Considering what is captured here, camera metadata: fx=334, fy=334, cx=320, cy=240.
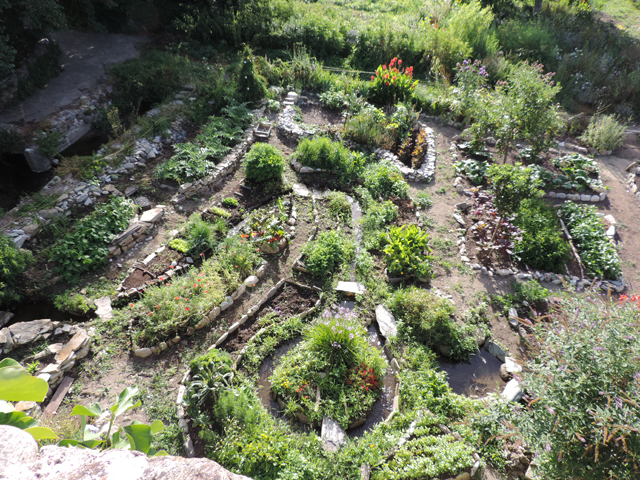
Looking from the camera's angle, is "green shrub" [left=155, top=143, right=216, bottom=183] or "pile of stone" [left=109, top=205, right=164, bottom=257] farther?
"green shrub" [left=155, top=143, right=216, bottom=183]

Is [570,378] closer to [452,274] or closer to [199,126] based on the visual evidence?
[452,274]

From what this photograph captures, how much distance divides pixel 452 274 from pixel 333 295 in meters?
2.59

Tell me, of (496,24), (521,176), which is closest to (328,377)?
(521,176)

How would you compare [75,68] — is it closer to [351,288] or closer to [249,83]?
[249,83]

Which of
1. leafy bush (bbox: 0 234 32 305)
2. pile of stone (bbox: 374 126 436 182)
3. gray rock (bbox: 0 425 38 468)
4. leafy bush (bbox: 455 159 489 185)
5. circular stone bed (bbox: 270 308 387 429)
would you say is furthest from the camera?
pile of stone (bbox: 374 126 436 182)

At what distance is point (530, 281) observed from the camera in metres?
6.80

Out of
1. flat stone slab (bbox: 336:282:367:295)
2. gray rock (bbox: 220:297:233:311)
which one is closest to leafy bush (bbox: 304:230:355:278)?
flat stone slab (bbox: 336:282:367:295)

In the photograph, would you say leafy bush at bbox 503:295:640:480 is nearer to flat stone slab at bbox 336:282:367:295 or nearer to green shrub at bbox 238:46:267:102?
flat stone slab at bbox 336:282:367:295

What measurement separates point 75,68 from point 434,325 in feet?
47.6

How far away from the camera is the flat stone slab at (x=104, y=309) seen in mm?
5883

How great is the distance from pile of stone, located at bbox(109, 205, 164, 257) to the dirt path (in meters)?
5.79

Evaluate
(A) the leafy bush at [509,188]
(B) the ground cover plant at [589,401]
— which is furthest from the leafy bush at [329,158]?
(B) the ground cover plant at [589,401]

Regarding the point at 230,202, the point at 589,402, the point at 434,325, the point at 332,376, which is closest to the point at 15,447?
the point at 589,402

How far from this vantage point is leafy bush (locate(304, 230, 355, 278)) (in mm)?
6812
